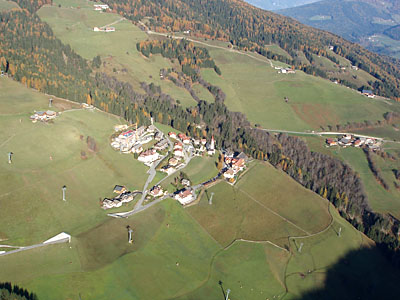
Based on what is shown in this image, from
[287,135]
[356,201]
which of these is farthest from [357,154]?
[356,201]

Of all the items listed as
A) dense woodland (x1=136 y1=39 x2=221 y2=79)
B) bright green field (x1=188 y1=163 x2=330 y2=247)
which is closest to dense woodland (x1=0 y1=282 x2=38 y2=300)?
bright green field (x1=188 y1=163 x2=330 y2=247)

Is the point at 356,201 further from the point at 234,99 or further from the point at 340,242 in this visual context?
the point at 234,99

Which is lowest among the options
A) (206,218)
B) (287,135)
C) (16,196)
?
(287,135)

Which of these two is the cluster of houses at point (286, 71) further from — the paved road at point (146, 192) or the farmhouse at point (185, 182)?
the farmhouse at point (185, 182)

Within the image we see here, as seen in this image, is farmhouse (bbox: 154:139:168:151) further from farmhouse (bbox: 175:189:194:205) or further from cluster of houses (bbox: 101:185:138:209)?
cluster of houses (bbox: 101:185:138:209)

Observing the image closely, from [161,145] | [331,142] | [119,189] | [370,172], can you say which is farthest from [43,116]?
[370,172]
